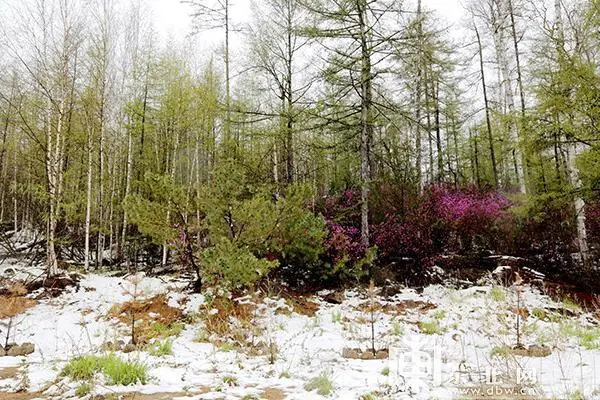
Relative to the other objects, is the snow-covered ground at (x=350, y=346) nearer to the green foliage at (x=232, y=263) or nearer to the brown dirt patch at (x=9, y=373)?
the brown dirt patch at (x=9, y=373)

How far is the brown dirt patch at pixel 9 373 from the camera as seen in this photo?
4.00m

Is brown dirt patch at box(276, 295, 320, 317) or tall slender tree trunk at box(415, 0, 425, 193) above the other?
tall slender tree trunk at box(415, 0, 425, 193)

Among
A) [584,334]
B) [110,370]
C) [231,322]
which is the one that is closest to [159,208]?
[231,322]

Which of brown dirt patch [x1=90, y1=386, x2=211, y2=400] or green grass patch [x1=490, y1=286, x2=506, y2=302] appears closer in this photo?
brown dirt patch [x1=90, y1=386, x2=211, y2=400]

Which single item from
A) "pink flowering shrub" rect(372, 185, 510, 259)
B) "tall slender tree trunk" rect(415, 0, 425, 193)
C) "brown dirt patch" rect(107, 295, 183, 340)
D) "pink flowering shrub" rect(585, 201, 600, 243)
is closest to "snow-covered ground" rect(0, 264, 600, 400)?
"brown dirt patch" rect(107, 295, 183, 340)

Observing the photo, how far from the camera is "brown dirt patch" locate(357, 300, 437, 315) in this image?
7578mm

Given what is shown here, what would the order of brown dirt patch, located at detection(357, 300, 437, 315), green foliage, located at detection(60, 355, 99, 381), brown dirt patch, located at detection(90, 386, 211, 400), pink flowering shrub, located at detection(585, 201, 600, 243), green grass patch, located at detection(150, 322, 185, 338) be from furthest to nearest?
pink flowering shrub, located at detection(585, 201, 600, 243)
brown dirt patch, located at detection(357, 300, 437, 315)
green grass patch, located at detection(150, 322, 185, 338)
green foliage, located at detection(60, 355, 99, 381)
brown dirt patch, located at detection(90, 386, 211, 400)

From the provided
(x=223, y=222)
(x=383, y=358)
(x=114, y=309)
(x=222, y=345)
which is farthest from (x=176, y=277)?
(x=383, y=358)

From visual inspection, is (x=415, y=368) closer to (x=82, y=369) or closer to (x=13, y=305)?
(x=82, y=369)

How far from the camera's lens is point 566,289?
8.48 m

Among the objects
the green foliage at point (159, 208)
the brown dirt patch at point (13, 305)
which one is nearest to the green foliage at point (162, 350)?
the green foliage at point (159, 208)

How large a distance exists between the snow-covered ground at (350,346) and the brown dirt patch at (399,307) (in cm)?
4

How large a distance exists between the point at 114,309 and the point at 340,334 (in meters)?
4.23

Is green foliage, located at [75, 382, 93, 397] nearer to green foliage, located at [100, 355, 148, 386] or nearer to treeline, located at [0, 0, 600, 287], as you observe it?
green foliage, located at [100, 355, 148, 386]
